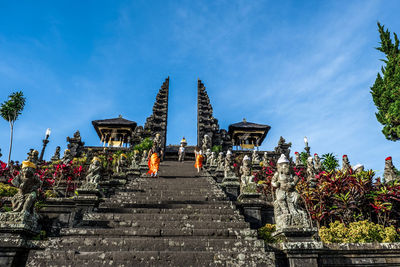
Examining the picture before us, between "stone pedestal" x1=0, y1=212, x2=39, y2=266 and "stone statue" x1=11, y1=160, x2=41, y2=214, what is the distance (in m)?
0.14

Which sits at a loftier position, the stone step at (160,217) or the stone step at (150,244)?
the stone step at (160,217)

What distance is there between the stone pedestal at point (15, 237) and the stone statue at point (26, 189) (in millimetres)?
137

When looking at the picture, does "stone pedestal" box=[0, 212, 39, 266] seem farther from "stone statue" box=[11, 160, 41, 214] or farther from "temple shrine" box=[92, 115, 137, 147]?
"temple shrine" box=[92, 115, 137, 147]

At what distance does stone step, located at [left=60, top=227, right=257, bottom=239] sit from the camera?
4863mm

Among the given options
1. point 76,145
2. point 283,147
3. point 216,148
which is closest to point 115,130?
point 76,145

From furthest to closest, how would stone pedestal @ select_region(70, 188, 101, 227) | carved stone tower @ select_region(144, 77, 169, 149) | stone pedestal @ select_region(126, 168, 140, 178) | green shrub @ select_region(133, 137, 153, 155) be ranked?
carved stone tower @ select_region(144, 77, 169, 149)
green shrub @ select_region(133, 137, 153, 155)
stone pedestal @ select_region(126, 168, 140, 178)
stone pedestal @ select_region(70, 188, 101, 227)

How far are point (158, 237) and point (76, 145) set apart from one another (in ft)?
59.8

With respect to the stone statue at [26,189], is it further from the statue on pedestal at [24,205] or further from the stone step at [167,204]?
the stone step at [167,204]

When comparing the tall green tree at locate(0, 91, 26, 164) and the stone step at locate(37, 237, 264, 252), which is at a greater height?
the tall green tree at locate(0, 91, 26, 164)

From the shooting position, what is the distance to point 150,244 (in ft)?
14.8

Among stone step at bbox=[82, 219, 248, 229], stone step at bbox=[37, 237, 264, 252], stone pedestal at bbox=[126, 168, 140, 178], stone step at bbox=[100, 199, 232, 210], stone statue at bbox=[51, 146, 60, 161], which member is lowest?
stone step at bbox=[37, 237, 264, 252]

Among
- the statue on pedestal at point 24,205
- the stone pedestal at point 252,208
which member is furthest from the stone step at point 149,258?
the stone pedestal at point 252,208

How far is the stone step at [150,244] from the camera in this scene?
440 centimetres

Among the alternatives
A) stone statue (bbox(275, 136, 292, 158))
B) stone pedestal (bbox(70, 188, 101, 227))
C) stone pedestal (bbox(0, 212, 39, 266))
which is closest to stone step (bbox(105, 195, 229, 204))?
stone pedestal (bbox(70, 188, 101, 227))
